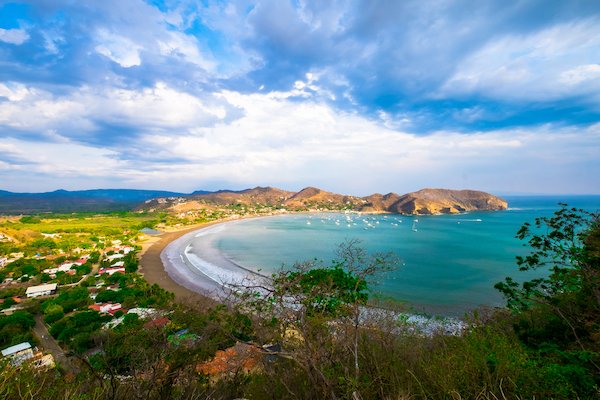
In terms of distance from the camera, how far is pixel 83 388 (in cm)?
679

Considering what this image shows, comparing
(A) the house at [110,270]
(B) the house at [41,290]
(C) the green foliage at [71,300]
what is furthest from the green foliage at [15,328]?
(A) the house at [110,270]

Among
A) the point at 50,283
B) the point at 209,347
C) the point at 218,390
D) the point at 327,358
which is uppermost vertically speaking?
the point at 327,358

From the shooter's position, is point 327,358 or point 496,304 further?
point 496,304

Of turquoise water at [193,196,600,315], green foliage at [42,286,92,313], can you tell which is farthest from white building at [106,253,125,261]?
green foliage at [42,286,92,313]

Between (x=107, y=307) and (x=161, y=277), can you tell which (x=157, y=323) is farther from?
(x=161, y=277)

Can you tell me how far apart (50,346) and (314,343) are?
17.8 m

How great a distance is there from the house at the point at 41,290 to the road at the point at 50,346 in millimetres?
5582

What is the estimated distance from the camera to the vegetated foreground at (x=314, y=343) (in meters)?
4.51

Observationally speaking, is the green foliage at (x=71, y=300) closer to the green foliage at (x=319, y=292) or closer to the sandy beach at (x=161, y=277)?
the sandy beach at (x=161, y=277)

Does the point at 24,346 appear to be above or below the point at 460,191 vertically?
below

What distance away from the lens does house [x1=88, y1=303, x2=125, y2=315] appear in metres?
18.7

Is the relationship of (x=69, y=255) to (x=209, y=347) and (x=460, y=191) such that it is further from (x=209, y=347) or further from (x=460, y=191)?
(x=460, y=191)

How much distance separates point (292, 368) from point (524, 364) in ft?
15.6

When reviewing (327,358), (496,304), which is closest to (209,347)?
(327,358)
